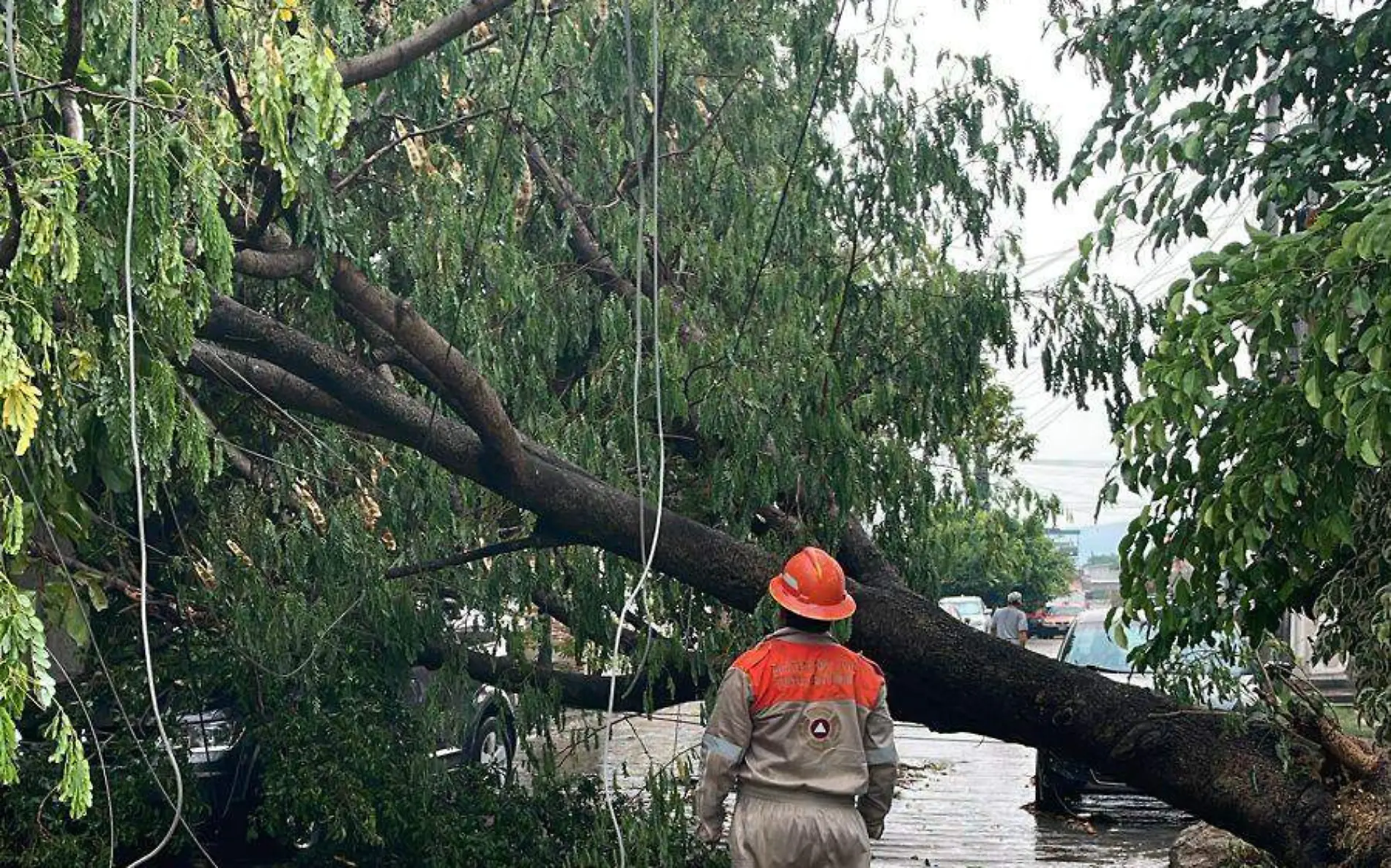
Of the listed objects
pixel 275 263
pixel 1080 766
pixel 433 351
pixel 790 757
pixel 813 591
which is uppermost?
pixel 275 263

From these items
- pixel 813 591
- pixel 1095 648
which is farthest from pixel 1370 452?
pixel 1095 648

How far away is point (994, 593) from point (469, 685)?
43.5m

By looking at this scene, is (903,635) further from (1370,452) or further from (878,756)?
(1370,452)

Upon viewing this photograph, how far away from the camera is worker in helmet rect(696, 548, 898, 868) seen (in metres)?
5.85

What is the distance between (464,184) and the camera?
973 centimetres

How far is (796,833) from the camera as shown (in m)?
5.84

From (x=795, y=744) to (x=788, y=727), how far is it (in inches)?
2.3

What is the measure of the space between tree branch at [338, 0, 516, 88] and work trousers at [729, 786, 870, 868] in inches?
141

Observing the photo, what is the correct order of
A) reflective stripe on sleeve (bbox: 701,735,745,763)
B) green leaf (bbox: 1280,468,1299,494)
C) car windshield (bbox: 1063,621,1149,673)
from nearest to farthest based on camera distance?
reflective stripe on sleeve (bbox: 701,735,745,763) < green leaf (bbox: 1280,468,1299,494) < car windshield (bbox: 1063,621,1149,673)

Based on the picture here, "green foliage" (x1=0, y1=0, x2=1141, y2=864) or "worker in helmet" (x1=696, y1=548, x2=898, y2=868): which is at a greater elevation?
"green foliage" (x1=0, y1=0, x2=1141, y2=864)

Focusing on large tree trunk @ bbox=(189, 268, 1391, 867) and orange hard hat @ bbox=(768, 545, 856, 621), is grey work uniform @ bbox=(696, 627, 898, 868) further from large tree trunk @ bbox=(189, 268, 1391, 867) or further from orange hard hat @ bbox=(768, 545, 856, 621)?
large tree trunk @ bbox=(189, 268, 1391, 867)

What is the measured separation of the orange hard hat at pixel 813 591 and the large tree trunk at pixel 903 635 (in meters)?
2.84

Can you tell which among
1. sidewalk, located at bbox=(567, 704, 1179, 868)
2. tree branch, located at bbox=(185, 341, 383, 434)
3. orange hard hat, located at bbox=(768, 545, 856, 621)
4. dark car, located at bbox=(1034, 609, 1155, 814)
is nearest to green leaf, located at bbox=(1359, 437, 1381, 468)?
orange hard hat, located at bbox=(768, 545, 856, 621)

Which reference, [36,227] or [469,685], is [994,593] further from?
[36,227]
